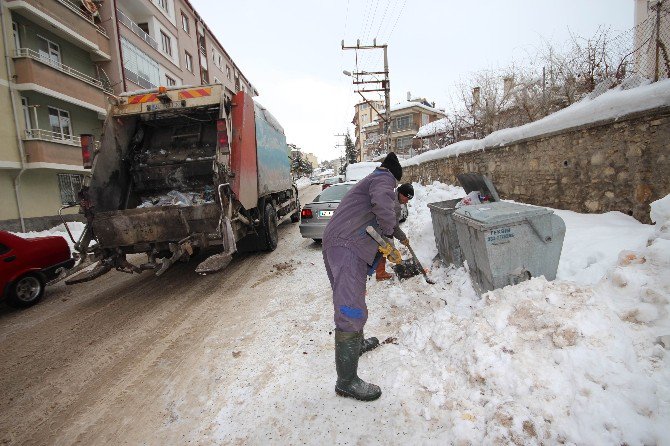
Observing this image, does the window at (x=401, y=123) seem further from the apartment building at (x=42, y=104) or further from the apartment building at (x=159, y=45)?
the apartment building at (x=42, y=104)

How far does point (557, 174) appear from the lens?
535cm

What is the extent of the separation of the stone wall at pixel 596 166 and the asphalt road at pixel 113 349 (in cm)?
497

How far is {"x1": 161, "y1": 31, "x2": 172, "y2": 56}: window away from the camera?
887 inches

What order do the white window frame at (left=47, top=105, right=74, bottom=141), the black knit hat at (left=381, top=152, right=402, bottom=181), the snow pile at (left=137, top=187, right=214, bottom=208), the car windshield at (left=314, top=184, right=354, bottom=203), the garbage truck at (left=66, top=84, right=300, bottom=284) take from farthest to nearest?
the white window frame at (left=47, top=105, right=74, bottom=141) < the car windshield at (left=314, top=184, right=354, bottom=203) < the snow pile at (left=137, top=187, right=214, bottom=208) < the garbage truck at (left=66, top=84, right=300, bottom=284) < the black knit hat at (left=381, top=152, right=402, bottom=181)

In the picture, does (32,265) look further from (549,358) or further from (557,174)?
(557,174)

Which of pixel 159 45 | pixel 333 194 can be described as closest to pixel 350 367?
pixel 333 194

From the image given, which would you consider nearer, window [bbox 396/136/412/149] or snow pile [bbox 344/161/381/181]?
snow pile [bbox 344/161/381/181]

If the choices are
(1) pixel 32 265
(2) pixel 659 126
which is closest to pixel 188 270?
(1) pixel 32 265

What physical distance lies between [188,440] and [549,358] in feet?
8.44

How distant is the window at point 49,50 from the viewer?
45.9 ft

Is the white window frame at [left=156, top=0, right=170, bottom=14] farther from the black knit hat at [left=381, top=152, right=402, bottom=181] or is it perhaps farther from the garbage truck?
the black knit hat at [left=381, top=152, right=402, bottom=181]

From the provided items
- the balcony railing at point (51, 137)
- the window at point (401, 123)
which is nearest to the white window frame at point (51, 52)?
the balcony railing at point (51, 137)

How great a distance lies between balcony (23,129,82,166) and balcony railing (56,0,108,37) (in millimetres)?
5549

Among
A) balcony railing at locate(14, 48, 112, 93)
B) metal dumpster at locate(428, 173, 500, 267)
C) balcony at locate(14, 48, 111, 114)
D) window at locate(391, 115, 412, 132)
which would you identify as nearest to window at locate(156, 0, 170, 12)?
balcony railing at locate(14, 48, 112, 93)
